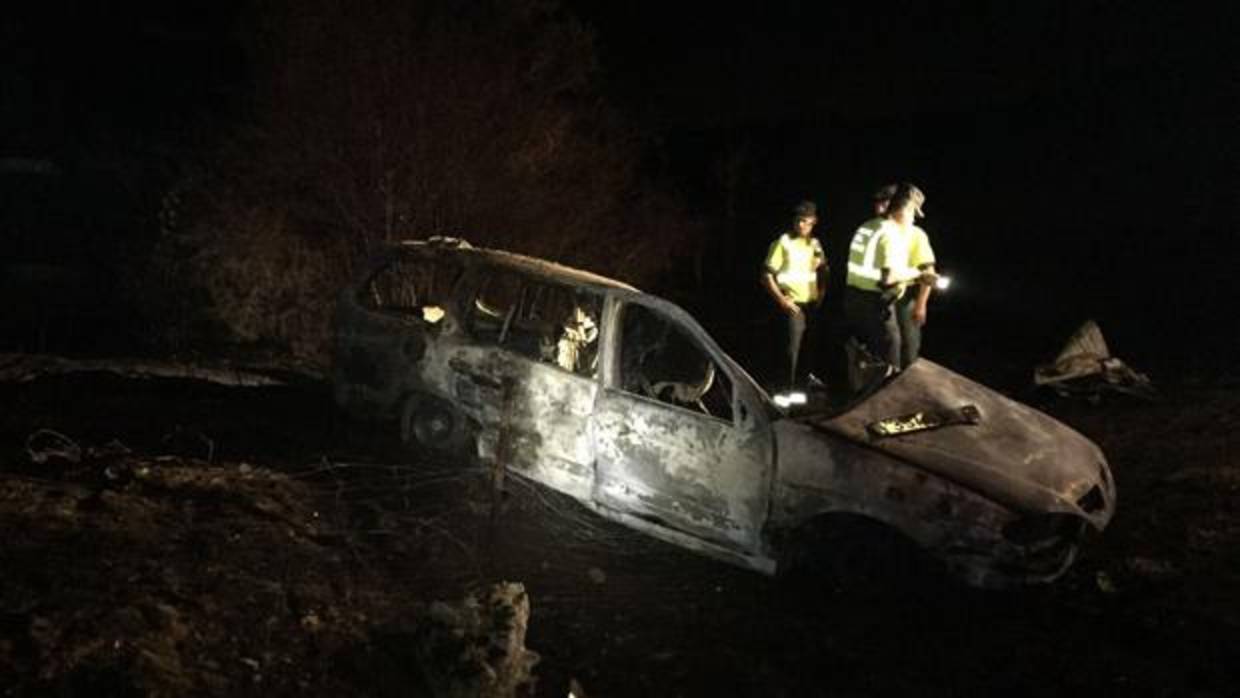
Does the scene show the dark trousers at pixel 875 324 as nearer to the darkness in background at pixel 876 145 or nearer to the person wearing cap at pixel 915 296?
the person wearing cap at pixel 915 296

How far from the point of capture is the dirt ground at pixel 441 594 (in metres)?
4.48

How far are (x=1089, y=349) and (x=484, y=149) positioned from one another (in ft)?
21.0

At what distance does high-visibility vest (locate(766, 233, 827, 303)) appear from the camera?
8297 millimetres

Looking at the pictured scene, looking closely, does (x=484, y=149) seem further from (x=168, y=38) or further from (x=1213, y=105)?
(x=1213, y=105)

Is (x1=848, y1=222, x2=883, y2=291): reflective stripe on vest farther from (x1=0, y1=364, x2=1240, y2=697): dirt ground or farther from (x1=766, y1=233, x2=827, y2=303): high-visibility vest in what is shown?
(x1=0, y1=364, x2=1240, y2=697): dirt ground

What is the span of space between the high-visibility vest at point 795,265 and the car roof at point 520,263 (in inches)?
71.6

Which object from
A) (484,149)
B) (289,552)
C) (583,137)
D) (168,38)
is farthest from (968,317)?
(168,38)

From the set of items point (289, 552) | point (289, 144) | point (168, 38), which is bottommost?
point (289, 552)

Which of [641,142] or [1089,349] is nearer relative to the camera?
[1089,349]

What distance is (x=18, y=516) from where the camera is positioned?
5.43m

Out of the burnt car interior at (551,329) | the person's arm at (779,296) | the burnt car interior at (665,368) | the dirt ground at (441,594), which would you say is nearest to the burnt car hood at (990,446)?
the dirt ground at (441,594)

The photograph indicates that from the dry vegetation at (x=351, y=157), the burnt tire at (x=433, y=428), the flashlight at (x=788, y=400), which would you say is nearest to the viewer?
the flashlight at (x=788, y=400)

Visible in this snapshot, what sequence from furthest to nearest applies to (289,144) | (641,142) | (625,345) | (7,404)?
(641,142) → (289,144) → (7,404) → (625,345)

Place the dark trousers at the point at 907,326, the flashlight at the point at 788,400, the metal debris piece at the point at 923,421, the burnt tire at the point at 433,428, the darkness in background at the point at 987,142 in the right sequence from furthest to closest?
the darkness in background at the point at 987,142, the dark trousers at the point at 907,326, the burnt tire at the point at 433,428, the flashlight at the point at 788,400, the metal debris piece at the point at 923,421
